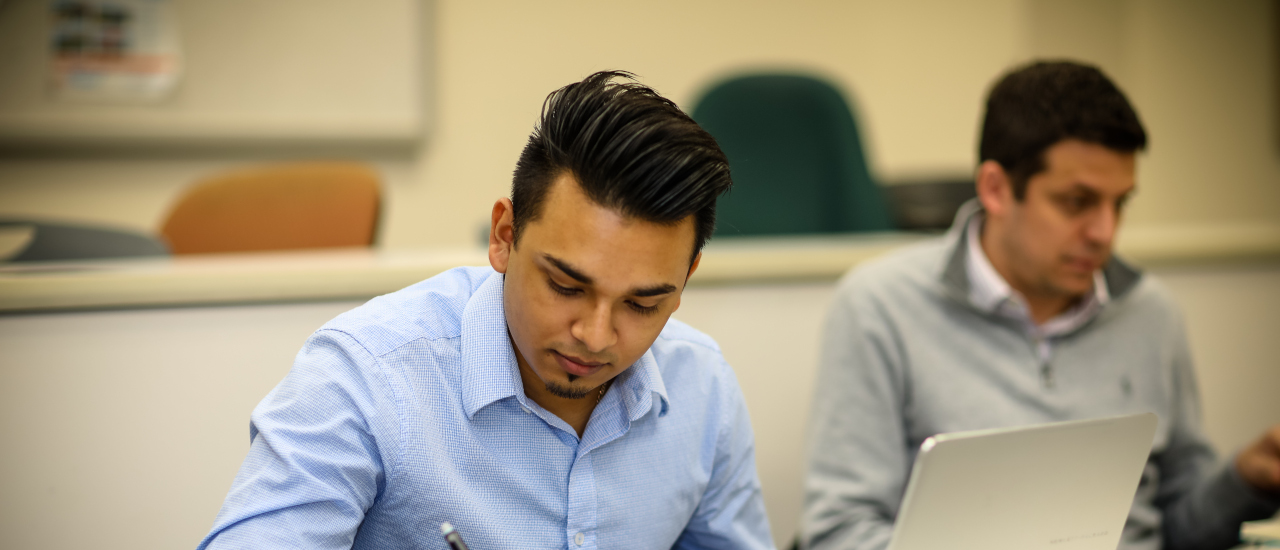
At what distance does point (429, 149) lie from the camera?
2.96m

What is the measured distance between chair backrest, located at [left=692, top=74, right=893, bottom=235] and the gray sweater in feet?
2.28

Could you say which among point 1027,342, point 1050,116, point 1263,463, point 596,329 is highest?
point 1050,116

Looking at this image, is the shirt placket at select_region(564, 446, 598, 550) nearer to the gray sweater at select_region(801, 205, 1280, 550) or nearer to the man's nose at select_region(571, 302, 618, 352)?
the man's nose at select_region(571, 302, 618, 352)

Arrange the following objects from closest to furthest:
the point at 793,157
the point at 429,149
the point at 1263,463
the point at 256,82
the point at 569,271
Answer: the point at 569,271
the point at 1263,463
the point at 793,157
the point at 256,82
the point at 429,149

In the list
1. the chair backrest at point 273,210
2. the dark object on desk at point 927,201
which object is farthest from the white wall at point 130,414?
the dark object on desk at point 927,201

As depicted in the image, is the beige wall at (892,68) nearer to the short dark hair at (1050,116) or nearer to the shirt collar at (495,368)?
the short dark hair at (1050,116)

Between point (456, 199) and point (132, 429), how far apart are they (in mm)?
1994

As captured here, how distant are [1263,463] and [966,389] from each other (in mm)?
391

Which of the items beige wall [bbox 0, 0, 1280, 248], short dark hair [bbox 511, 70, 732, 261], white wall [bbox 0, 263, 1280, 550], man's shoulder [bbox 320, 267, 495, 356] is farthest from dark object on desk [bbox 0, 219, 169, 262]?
beige wall [bbox 0, 0, 1280, 248]

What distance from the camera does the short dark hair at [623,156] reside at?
2.52ft

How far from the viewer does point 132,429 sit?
1.08 m

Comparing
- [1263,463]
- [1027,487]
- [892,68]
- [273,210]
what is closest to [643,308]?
[1027,487]

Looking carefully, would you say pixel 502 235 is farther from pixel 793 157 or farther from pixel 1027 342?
pixel 793 157

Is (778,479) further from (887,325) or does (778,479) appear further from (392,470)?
(392,470)
